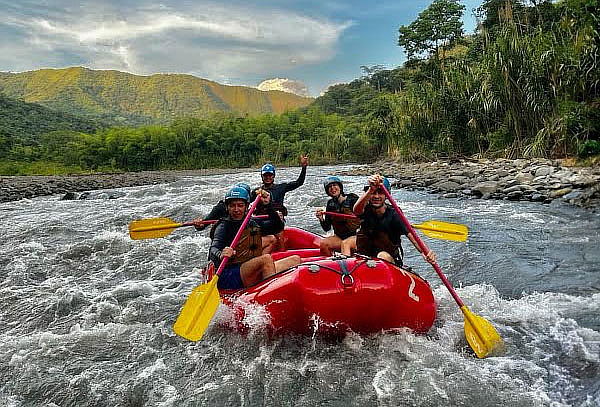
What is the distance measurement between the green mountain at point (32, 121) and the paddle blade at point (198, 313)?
5235 cm

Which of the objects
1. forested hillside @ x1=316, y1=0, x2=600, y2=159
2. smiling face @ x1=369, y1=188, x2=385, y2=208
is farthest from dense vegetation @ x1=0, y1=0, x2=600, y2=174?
smiling face @ x1=369, y1=188, x2=385, y2=208

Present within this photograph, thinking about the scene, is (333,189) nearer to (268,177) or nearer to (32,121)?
(268,177)

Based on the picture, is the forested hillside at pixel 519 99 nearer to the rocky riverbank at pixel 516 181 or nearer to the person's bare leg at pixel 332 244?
the rocky riverbank at pixel 516 181

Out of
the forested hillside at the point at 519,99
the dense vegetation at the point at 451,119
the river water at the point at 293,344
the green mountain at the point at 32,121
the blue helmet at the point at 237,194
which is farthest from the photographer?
the green mountain at the point at 32,121

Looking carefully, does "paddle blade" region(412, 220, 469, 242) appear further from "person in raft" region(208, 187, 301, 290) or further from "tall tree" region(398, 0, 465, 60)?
"tall tree" region(398, 0, 465, 60)

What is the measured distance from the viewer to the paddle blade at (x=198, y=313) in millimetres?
3572

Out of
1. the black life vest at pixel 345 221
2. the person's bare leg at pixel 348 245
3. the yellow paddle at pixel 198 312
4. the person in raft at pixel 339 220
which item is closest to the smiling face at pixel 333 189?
the person in raft at pixel 339 220

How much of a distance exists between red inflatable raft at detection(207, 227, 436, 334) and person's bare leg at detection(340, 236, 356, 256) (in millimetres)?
1238

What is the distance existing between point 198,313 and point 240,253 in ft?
2.73

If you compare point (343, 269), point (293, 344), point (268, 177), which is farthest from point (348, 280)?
point (268, 177)

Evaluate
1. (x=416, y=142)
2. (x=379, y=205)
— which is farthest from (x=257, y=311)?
(x=416, y=142)

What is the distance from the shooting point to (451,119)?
19.3m

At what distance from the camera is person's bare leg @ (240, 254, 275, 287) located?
4.32 meters

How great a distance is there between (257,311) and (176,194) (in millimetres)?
14568
